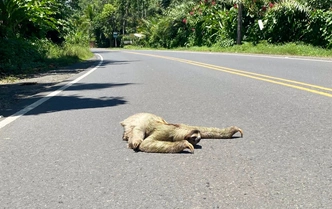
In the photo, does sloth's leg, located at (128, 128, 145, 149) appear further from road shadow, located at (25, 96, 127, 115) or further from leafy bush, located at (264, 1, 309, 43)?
leafy bush, located at (264, 1, 309, 43)

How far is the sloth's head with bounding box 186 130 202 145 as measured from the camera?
161 inches

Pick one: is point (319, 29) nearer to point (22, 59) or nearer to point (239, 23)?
point (239, 23)

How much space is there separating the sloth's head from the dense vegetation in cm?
1181

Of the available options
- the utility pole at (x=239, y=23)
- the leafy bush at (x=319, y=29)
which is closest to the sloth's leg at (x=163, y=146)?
the leafy bush at (x=319, y=29)

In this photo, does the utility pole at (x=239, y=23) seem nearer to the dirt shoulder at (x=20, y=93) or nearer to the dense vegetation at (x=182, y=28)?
the dense vegetation at (x=182, y=28)

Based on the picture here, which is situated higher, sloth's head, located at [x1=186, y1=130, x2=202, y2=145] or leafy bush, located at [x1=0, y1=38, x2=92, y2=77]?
sloth's head, located at [x1=186, y1=130, x2=202, y2=145]

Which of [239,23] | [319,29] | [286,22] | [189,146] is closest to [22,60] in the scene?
[189,146]

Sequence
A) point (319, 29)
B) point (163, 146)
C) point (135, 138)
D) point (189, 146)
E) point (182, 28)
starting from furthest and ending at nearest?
point (182, 28) < point (319, 29) < point (135, 138) < point (163, 146) < point (189, 146)

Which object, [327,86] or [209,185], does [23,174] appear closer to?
[209,185]

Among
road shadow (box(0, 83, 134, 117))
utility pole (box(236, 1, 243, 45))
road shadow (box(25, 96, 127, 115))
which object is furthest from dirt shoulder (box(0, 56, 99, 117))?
utility pole (box(236, 1, 243, 45))

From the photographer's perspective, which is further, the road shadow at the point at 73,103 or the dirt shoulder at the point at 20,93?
the dirt shoulder at the point at 20,93

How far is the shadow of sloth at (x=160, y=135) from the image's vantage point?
4.04 m

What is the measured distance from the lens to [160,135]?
167 inches

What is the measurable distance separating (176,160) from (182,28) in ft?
146
